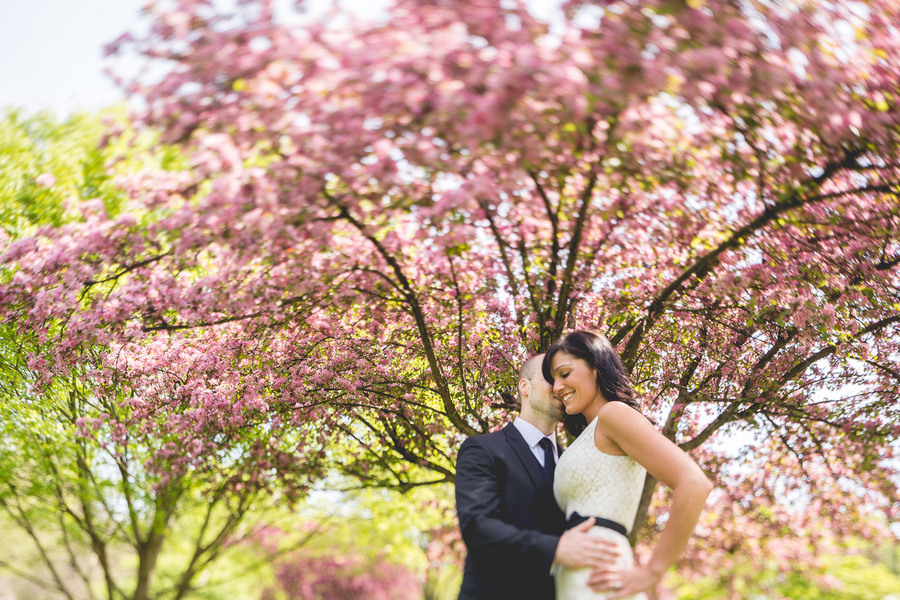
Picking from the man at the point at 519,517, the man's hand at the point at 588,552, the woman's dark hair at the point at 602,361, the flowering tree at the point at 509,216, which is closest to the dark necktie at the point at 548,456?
the man at the point at 519,517

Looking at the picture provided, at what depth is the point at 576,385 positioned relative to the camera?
3.95 metres

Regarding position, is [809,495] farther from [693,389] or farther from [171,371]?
[171,371]

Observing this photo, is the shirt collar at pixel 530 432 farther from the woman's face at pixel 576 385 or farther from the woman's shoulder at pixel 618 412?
the woman's shoulder at pixel 618 412

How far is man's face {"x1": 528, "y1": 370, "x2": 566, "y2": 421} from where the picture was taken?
4316 millimetres

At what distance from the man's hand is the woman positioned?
74mm

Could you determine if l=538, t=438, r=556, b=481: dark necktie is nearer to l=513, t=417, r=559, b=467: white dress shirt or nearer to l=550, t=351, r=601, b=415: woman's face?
l=513, t=417, r=559, b=467: white dress shirt

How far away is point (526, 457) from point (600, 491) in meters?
0.60

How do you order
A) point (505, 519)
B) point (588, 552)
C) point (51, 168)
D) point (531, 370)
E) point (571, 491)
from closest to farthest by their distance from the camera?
point (588, 552) → point (571, 491) → point (505, 519) → point (531, 370) → point (51, 168)

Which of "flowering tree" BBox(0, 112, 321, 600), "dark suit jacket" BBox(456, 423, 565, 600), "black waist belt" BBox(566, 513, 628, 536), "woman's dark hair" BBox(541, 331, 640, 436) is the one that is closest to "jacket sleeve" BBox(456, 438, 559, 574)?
"dark suit jacket" BBox(456, 423, 565, 600)

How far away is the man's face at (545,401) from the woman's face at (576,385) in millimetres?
290

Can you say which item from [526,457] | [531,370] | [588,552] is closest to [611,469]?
[588,552]

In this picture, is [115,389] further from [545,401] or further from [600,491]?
[600,491]

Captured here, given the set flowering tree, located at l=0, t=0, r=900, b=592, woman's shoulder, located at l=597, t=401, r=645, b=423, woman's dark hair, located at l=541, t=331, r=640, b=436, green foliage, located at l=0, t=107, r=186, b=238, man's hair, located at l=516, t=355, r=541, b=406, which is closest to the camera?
flowering tree, located at l=0, t=0, r=900, b=592

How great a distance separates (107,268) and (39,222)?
2.81 meters
